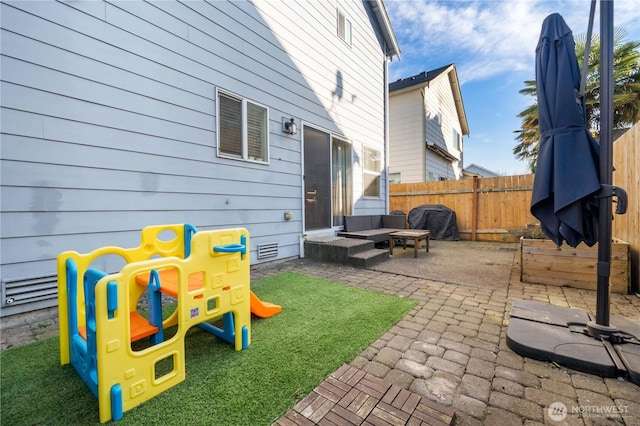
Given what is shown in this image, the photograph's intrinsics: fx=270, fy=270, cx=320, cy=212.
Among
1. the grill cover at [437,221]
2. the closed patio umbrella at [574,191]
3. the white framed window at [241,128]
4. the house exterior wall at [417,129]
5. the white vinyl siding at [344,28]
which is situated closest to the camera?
the closed patio umbrella at [574,191]

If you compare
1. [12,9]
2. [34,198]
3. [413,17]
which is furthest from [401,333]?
[413,17]

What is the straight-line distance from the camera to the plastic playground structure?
134cm

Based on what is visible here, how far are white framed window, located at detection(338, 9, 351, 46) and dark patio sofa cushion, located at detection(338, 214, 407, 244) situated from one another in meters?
4.31

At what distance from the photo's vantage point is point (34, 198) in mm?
2488

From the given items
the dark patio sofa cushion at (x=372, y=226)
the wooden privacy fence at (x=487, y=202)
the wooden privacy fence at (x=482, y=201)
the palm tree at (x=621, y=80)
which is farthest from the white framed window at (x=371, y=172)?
the palm tree at (x=621, y=80)

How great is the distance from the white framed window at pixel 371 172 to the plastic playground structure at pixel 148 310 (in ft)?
17.9

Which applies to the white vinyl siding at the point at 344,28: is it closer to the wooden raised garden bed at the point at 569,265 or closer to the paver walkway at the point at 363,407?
the wooden raised garden bed at the point at 569,265

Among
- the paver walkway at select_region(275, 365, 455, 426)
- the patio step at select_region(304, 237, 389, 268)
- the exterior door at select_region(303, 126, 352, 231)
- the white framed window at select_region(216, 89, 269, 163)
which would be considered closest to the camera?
the paver walkway at select_region(275, 365, 455, 426)

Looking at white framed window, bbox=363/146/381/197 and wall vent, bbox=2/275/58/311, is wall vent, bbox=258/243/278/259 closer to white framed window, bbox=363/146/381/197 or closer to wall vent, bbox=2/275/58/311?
wall vent, bbox=2/275/58/311

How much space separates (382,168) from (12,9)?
724cm

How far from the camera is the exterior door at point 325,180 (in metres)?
5.50

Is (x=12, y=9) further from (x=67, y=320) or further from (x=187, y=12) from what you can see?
(x=67, y=320)

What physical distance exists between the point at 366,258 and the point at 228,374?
3194mm

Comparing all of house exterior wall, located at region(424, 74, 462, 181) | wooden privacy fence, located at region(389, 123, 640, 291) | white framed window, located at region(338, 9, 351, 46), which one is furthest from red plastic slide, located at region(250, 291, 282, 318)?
house exterior wall, located at region(424, 74, 462, 181)
